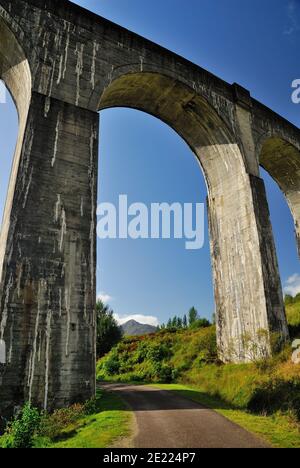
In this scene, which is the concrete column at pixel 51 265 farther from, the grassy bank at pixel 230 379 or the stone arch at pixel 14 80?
the grassy bank at pixel 230 379

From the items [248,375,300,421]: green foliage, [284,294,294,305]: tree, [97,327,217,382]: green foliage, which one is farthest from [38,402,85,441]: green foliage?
[284,294,294,305]: tree

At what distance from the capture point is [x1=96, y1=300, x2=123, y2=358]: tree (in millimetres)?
33750

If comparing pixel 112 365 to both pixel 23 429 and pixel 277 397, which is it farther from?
pixel 23 429

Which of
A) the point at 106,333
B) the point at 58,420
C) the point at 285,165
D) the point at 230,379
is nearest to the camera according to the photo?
the point at 58,420

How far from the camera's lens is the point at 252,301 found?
1409 cm

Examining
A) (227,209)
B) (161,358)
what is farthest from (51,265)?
(161,358)

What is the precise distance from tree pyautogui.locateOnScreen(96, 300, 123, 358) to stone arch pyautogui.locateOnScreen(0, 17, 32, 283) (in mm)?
25505

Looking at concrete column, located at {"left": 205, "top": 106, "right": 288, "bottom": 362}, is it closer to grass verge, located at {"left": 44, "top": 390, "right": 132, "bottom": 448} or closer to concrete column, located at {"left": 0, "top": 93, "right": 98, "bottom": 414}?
grass verge, located at {"left": 44, "top": 390, "right": 132, "bottom": 448}

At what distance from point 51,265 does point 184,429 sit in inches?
205

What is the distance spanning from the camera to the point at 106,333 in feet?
113

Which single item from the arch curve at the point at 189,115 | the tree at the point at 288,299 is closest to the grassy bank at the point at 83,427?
the arch curve at the point at 189,115

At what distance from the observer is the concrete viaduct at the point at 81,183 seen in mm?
8836

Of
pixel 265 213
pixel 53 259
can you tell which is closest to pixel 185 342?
pixel 265 213
